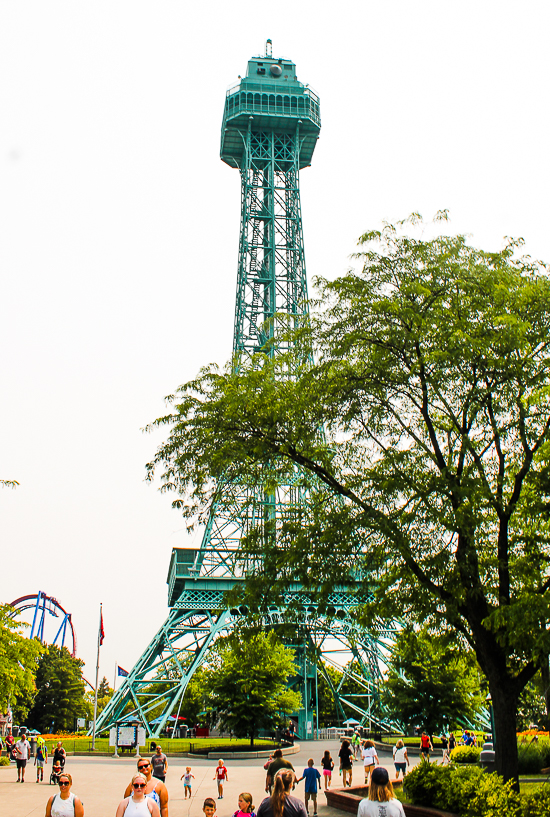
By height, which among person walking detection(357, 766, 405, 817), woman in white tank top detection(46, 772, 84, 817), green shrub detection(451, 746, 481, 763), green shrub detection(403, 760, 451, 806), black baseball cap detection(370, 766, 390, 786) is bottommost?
green shrub detection(451, 746, 481, 763)

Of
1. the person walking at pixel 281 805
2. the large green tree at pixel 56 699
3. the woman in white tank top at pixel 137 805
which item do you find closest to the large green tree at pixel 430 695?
the woman in white tank top at pixel 137 805

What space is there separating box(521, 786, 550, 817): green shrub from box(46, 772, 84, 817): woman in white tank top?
702 cm

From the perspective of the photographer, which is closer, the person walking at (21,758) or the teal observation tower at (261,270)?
the person walking at (21,758)

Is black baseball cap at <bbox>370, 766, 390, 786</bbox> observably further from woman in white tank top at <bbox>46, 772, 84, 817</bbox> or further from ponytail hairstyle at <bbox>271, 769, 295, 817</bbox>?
woman in white tank top at <bbox>46, 772, 84, 817</bbox>

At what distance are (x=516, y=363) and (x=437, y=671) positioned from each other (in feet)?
77.1

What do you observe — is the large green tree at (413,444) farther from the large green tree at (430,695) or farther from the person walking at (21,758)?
the large green tree at (430,695)

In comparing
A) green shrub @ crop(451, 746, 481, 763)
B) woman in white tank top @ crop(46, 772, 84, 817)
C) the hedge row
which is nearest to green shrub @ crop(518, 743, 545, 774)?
green shrub @ crop(451, 746, 481, 763)

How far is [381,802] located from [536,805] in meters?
5.77

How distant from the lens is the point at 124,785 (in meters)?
22.9

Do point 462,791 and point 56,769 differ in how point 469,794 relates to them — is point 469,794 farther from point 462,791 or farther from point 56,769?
point 56,769

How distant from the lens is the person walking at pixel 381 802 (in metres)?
7.36

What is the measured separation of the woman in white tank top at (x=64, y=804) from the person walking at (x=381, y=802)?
367cm

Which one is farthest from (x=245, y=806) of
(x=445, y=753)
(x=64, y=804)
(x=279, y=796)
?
(x=445, y=753)

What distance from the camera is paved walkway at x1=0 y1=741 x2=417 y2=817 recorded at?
697 inches
